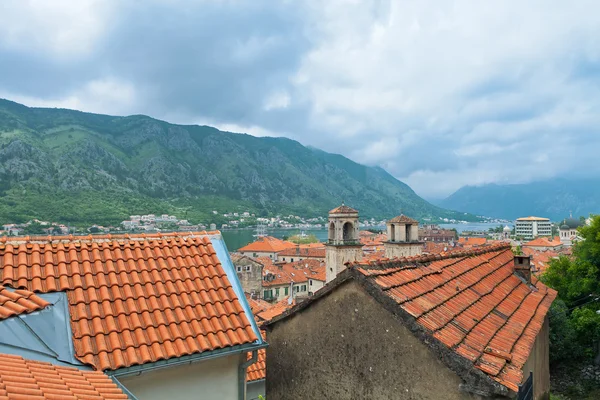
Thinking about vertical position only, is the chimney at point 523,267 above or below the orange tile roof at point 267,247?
above

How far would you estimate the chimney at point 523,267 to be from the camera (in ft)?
36.0

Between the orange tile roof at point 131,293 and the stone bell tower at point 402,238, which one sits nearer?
the orange tile roof at point 131,293

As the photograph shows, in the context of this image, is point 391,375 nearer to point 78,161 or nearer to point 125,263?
point 125,263

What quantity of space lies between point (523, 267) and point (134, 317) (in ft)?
33.4

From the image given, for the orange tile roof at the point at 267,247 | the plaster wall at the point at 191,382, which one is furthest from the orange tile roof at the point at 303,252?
the plaster wall at the point at 191,382

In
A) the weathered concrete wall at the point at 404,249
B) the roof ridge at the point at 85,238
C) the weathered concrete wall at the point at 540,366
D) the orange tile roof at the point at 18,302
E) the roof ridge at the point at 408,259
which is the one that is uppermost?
the roof ridge at the point at 85,238

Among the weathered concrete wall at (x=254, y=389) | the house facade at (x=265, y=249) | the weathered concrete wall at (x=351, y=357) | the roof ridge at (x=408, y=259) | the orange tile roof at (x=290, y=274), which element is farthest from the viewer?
the house facade at (x=265, y=249)

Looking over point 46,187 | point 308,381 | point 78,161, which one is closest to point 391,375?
point 308,381

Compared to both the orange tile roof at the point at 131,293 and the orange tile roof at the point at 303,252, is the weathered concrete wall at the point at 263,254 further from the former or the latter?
the orange tile roof at the point at 131,293

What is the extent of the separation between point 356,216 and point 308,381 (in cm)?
2707

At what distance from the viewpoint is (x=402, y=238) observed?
3164cm

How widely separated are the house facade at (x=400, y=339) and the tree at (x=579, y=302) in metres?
10.9

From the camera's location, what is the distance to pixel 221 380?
5.61 metres

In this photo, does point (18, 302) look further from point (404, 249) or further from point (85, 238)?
point (404, 249)
